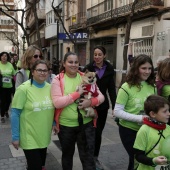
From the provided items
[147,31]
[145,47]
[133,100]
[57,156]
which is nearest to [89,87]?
[133,100]

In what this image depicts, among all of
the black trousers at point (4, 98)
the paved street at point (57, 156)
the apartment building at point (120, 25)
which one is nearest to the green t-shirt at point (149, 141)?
the paved street at point (57, 156)

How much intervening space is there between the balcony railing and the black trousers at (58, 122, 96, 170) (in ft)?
64.4

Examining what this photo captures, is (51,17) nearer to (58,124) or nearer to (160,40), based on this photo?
(160,40)

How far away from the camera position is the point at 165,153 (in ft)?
8.44

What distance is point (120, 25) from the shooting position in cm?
1772

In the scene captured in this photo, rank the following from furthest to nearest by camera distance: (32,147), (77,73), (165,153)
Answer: (77,73), (32,147), (165,153)

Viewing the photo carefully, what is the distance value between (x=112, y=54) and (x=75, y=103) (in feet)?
53.0

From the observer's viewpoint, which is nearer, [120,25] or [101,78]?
[101,78]

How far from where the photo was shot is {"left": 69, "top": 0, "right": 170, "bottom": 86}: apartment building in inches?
538

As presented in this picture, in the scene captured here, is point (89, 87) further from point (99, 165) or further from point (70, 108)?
point (99, 165)

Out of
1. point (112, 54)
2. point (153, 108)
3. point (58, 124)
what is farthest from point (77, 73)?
point (112, 54)

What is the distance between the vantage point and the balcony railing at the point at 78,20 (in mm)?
23483

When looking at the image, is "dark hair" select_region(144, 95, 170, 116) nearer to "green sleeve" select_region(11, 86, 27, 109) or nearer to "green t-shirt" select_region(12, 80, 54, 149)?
"green t-shirt" select_region(12, 80, 54, 149)

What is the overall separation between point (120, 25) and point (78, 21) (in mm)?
7438
